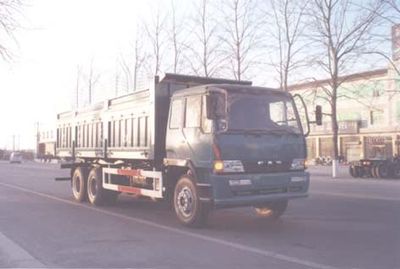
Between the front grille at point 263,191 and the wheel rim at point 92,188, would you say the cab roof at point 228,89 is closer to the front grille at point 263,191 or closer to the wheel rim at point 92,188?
the front grille at point 263,191

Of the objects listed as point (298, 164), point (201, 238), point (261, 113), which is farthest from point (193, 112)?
point (201, 238)

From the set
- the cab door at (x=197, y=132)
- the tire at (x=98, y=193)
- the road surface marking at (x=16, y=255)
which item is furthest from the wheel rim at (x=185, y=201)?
the tire at (x=98, y=193)

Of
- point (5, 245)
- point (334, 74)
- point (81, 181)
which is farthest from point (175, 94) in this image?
point (334, 74)

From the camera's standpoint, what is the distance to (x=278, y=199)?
427 inches

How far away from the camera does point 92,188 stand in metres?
15.9

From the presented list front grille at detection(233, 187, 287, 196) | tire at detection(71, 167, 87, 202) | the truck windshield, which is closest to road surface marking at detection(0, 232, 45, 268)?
front grille at detection(233, 187, 287, 196)

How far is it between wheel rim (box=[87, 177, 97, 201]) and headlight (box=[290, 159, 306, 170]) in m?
6.59

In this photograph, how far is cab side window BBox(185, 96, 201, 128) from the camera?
10890 millimetres

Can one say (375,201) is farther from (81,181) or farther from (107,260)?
(107,260)

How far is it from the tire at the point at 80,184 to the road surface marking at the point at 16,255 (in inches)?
257

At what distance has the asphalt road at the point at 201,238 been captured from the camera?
8039 mm

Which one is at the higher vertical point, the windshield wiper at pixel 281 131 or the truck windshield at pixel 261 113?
the truck windshield at pixel 261 113

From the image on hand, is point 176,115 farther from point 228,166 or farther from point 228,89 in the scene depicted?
point 228,166

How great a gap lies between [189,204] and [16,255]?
11.8 feet
